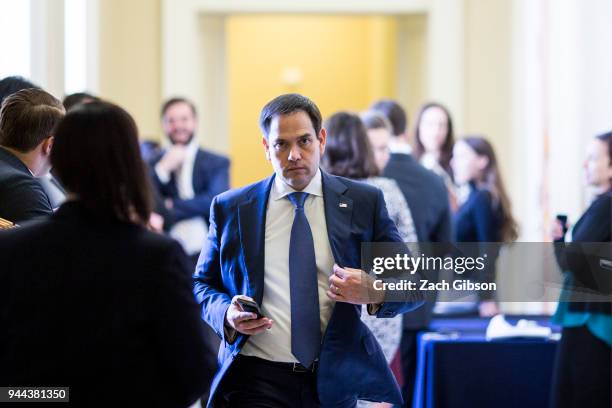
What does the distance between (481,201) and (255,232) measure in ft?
10.3

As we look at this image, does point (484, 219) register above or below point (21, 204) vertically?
below

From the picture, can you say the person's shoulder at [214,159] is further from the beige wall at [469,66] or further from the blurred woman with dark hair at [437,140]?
the beige wall at [469,66]

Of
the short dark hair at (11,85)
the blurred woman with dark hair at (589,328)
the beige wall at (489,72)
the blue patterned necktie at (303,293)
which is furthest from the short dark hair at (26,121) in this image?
the beige wall at (489,72)

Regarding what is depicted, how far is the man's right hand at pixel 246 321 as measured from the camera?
286 cm

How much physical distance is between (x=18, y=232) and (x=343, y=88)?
37.1 ft

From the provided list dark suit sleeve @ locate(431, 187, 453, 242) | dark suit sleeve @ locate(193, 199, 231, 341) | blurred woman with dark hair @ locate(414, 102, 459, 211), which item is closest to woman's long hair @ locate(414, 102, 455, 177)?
blurred woman with dark hair @ locate(414, 102, 459, 211)

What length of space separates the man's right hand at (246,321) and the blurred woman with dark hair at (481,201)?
303cm

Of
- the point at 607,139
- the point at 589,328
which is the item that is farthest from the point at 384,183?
the point at 589,328

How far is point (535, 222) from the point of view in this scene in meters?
8.04

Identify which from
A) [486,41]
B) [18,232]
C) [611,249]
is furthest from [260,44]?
[18,232]

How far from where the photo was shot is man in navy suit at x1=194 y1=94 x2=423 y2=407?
117 inches

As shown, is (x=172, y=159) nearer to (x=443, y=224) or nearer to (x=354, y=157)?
(x=443, y=224)

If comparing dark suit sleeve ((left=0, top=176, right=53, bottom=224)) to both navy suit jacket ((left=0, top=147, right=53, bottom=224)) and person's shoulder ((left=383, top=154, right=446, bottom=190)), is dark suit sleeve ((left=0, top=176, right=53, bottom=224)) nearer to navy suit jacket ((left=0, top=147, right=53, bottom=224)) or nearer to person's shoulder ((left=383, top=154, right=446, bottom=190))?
navy suit jacket ((left=0, top=147, right=53, bottom=224))

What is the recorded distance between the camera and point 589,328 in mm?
3982
